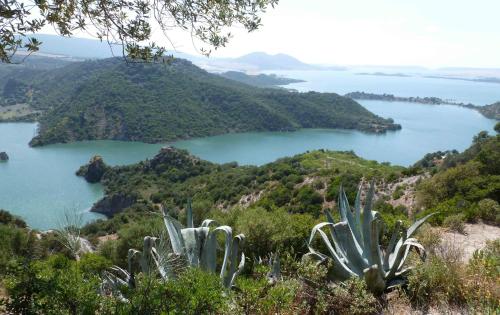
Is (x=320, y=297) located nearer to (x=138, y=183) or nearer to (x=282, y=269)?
(x=282, y=269)

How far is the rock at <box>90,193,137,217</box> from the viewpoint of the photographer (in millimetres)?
38125

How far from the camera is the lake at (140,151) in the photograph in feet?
140

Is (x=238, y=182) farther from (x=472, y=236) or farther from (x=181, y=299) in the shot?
(x=181, y=299)

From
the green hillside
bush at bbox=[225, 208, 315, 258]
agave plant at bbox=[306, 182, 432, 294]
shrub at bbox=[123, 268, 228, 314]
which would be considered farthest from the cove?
shrub at bbox=[123, 268, 228, 314]

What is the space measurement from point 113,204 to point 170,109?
132 feet

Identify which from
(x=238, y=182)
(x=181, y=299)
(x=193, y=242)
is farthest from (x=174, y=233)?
(x=238, y=182)

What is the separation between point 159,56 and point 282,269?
1.99m

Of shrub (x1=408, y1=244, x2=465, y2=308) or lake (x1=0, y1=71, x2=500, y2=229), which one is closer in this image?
shrub (x1=408, y1=244, x2=465, y2=308)

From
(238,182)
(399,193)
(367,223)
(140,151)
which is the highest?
(367,223)

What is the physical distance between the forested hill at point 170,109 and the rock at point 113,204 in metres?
29.5

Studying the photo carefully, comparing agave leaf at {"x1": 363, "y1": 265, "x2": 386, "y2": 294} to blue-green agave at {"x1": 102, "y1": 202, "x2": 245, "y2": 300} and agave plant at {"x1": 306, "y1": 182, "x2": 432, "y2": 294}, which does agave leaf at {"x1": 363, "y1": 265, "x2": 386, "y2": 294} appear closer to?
agave plant at {"x1": 306, "y1": 182, "x2": 432, "y2": 294}

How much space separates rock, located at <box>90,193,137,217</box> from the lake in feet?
3.53

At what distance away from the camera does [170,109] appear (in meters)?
76.3

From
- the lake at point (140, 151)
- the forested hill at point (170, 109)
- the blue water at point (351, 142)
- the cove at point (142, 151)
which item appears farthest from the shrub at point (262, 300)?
the forested hill at point (170, 109)
